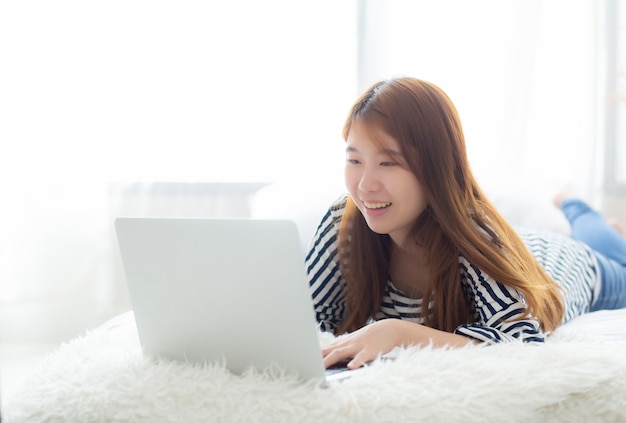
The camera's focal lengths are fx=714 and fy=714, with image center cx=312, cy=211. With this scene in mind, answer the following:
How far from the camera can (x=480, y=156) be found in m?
2.52

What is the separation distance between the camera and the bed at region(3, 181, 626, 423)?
Result: 34.1 inches

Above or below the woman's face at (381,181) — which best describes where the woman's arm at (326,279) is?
below

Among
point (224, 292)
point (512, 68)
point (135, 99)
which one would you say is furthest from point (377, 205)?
point (135, 99)

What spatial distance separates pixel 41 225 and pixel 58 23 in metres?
0.72

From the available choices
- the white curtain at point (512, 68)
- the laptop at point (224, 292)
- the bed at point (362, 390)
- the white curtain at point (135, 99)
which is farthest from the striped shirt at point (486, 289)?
the white curtain at point (135, 99)

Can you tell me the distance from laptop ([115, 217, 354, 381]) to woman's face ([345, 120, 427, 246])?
0.33 m

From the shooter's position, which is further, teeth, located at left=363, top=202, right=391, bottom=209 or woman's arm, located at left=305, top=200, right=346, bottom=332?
Answer: woman's arm, located at left=305, top=200, right=346, bottom=332

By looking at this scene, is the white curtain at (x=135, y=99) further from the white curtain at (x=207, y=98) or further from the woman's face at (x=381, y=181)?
the woman's face at (x=381, y=181)

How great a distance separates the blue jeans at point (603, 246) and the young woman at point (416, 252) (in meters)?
0.48

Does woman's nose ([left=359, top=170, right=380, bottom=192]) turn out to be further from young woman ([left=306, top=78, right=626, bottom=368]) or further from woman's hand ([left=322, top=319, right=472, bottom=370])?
woman's hand ([left=322, top=319, right=472, bottom=370])

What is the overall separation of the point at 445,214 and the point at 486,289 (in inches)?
5.6

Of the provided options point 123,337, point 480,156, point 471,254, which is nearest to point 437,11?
point 480,156

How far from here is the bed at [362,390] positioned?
87 centimetres

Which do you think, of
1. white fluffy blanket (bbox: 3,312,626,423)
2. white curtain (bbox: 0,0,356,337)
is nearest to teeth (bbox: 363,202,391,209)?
white fluffy blanket (bbox: 3,312,626,423)
